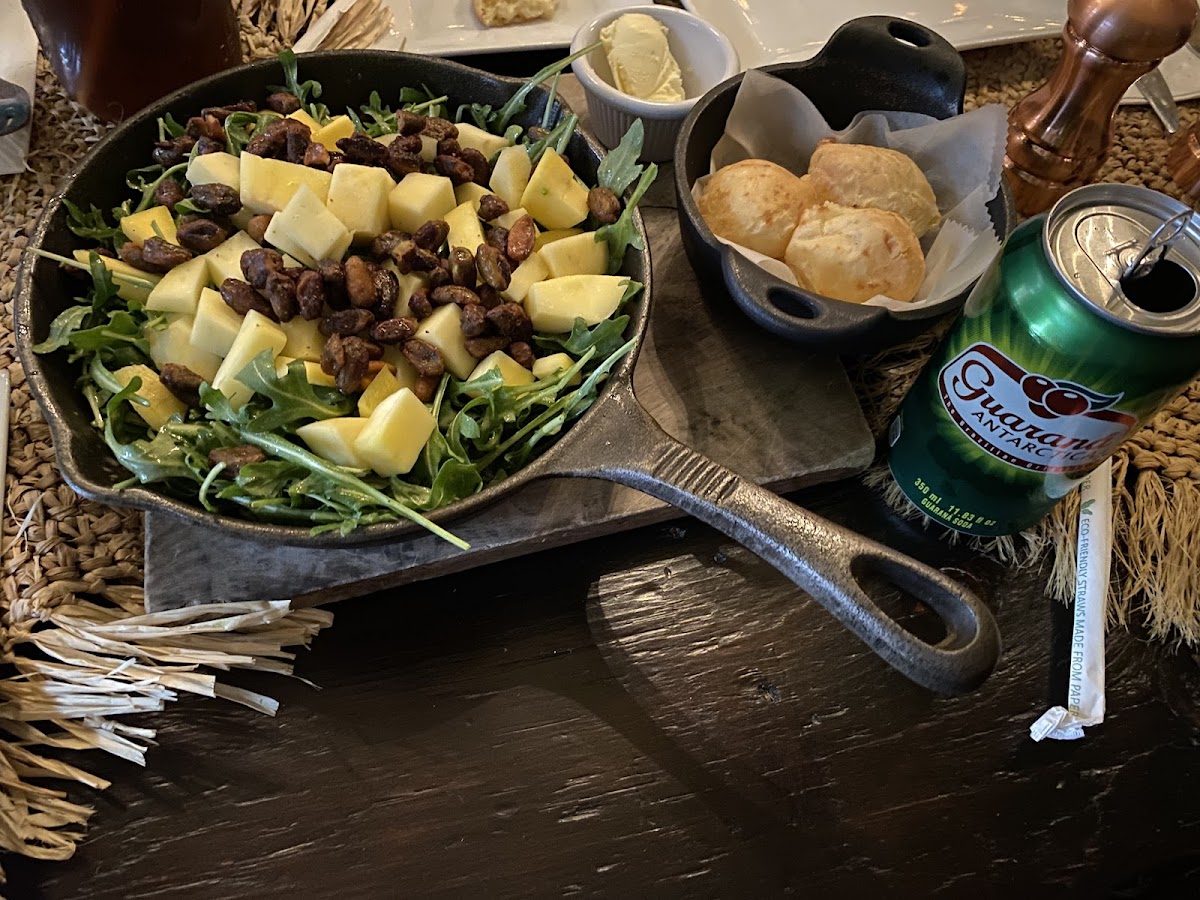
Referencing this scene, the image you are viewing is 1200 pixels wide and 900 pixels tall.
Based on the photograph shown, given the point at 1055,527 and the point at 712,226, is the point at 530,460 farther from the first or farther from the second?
the point at 1055,527

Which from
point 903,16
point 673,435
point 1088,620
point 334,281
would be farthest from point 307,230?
point 903,16

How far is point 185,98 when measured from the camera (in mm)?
1135

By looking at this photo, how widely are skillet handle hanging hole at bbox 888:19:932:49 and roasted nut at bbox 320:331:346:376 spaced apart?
34.8 inches

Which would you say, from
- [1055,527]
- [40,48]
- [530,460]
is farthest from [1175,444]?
[40,48]

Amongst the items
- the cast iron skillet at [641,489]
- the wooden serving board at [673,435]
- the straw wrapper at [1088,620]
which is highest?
A: the cast iron skillet at [641,489]

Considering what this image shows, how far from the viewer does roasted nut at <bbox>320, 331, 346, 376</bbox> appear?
93cm

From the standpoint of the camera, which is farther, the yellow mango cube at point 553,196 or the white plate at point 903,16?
the white plate at point 903,16

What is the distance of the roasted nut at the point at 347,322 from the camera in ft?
3.15

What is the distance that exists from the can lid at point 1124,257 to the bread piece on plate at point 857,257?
0.27 meters

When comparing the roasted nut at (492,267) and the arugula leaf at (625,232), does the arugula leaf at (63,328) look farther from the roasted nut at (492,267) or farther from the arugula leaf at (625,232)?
the arugula leaf at (625,232)

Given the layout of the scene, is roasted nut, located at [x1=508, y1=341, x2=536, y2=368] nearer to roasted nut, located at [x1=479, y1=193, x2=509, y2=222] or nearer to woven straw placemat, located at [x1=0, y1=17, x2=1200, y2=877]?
roasted nut, located at [x1=479, y1=193, x2=509, y2=222]

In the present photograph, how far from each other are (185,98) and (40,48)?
1.60ft

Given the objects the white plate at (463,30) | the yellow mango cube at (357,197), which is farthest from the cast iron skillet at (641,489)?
the white plate at (463,30)

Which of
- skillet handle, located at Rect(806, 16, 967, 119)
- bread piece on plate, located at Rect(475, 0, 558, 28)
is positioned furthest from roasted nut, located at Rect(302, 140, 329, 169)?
skillet handle, located at Rect(806, 16, 967, 119)
